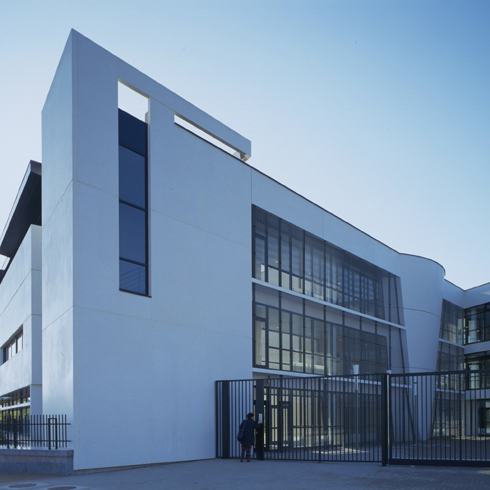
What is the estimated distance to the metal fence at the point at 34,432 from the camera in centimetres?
1498

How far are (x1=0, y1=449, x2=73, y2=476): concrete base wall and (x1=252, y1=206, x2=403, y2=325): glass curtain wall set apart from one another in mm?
10481

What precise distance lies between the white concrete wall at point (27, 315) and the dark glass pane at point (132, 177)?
20.1 ft

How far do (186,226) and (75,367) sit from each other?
6.27 metres

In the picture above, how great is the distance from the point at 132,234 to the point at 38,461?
22.1ft

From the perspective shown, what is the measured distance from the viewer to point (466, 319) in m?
46.8

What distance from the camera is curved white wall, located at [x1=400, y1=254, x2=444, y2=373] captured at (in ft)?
117

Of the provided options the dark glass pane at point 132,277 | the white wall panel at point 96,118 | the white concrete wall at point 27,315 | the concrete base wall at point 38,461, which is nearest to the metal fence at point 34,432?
the concrete base wall at point 38,461

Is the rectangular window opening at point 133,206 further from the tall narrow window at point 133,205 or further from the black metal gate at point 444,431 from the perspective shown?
the black metal gate at point 444,431

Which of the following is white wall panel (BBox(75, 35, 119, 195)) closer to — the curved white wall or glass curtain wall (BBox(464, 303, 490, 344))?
the curved white wall

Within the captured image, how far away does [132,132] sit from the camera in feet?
60.0

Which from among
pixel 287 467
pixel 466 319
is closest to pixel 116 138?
pixel 287 467

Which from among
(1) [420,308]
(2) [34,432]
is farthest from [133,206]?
(1) [420,308]

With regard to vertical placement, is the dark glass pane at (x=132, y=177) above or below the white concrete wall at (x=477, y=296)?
above

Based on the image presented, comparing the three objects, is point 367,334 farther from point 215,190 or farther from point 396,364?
point 215,190
